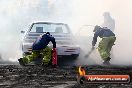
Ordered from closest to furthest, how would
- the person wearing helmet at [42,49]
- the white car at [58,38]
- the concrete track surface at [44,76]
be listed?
the concrete track surface at [44,76], the person wearing helmet at [42,49], the white car at [58,38]

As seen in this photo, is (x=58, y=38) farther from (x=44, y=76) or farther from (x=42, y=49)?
(x=44, y=76)

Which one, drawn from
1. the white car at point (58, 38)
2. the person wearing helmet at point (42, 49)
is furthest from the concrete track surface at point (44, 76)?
the white car at point (58, 38)

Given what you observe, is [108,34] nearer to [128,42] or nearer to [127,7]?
[128,42]

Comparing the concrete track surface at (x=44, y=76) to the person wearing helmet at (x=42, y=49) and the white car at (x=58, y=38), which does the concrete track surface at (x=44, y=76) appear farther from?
the white car at (x=58, y=38)

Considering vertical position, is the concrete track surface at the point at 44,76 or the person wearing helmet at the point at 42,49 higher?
the person wearing helmet at the point at 42,49

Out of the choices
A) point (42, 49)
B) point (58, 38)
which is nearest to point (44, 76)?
point (42, 49)

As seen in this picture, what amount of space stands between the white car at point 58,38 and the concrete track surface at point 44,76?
3.96ft

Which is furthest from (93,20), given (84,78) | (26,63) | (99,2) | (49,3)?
(84,78)

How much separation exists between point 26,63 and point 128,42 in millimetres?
8244

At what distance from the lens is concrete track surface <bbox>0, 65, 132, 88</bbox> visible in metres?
10.1

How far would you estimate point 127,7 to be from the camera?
29078 millimetres

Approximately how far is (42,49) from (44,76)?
111 inches

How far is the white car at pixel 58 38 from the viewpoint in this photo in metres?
15.3

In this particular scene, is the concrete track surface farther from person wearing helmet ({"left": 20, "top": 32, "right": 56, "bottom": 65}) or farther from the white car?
the white car
